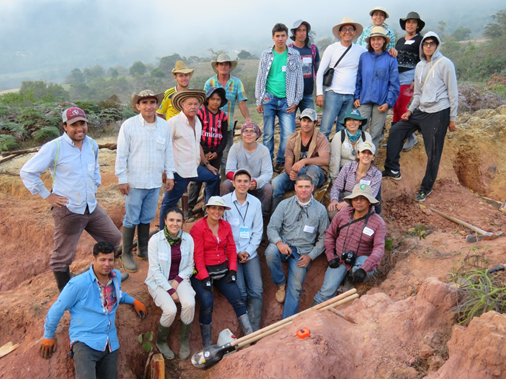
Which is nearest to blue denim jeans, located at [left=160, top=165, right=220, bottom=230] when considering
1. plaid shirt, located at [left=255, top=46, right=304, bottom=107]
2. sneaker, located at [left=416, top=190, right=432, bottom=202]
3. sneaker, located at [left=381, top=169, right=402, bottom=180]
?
plaid shirt, located at [left=255, top=46, right=304, bottom=107]

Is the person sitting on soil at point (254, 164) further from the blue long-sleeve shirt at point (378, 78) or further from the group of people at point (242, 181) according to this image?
the blue long-sleeve shirt at point (378, 78)

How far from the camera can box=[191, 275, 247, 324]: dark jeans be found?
472 centimetres

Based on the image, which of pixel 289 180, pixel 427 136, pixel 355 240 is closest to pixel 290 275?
pixel 355 240

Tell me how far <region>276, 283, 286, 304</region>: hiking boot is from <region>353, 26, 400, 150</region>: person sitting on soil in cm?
319

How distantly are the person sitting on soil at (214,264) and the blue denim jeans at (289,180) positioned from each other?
1.37 metres

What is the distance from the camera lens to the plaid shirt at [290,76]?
247 inches

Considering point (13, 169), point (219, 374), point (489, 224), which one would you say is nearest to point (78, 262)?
point (219, 374)

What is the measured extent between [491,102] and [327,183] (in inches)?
287

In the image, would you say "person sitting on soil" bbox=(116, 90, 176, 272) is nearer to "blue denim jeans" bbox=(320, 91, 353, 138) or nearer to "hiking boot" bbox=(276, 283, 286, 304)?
"hiking boot" bbox=(276, 283, 286, 304)

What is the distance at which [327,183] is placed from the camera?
20.7 feet

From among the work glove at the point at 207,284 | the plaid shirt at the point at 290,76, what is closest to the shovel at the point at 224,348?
the work glove at the point at 207,284

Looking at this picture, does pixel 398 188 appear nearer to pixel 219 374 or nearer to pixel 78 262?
pixel 219 374

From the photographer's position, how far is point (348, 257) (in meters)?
4.98

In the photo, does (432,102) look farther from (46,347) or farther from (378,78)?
(46,347)
